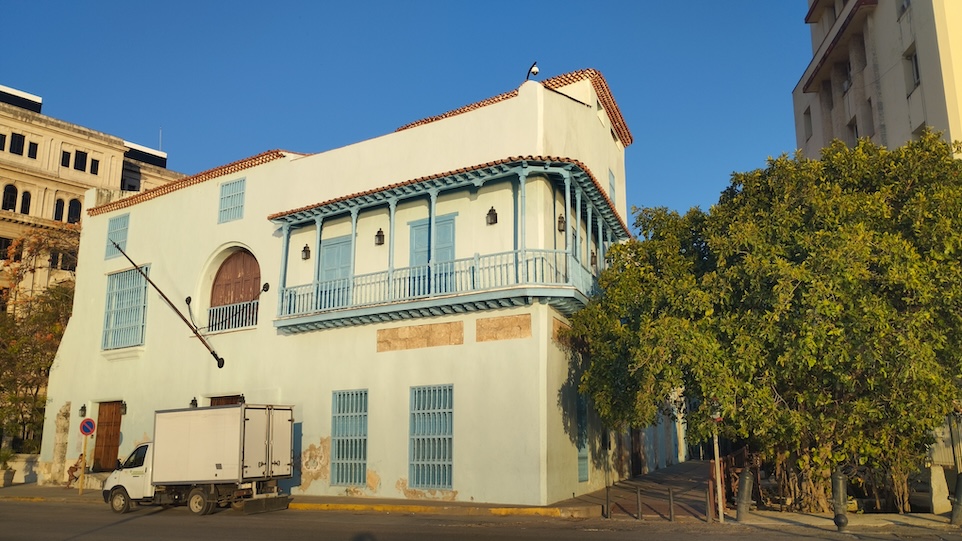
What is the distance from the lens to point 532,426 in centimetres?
1619

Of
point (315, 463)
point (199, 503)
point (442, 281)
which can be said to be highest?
point (442, 281)

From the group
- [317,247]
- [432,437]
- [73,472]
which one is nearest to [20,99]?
[73,472]

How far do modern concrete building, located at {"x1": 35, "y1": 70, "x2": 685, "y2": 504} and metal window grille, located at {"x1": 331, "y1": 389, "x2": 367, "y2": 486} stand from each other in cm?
5

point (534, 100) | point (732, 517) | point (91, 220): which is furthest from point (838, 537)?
point (91, 220)

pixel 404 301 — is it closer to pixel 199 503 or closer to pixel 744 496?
pixel 199 503

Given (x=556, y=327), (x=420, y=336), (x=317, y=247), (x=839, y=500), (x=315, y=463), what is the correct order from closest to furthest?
(x=839, y=500), (x=556, y=327), (x=420, y=336), (x=315, y=463), (x=317, y=247)

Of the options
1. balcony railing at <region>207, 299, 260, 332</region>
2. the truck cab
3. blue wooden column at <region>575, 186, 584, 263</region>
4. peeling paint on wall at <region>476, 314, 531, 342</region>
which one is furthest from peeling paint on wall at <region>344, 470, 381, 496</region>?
blue wooden column at <region>575, 186, 584, 263</region>

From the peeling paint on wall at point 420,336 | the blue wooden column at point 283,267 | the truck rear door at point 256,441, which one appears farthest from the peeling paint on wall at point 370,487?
the blue wooden column at point 283,267

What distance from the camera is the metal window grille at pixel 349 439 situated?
18547mm

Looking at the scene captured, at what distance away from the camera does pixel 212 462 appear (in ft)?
51.7

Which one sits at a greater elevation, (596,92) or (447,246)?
(596,92)

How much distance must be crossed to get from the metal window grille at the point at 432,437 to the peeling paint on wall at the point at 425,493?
0.11 m

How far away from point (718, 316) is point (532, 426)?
475cm

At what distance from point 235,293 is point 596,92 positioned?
490 inches
